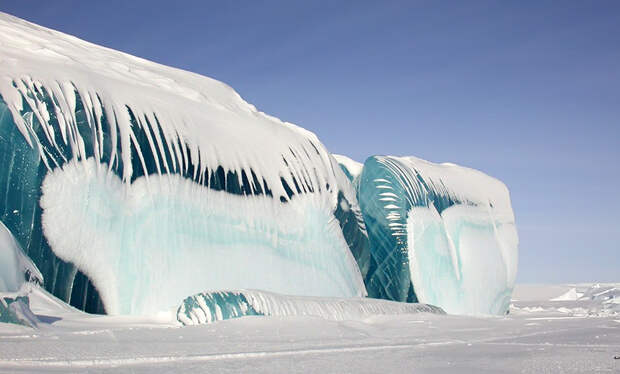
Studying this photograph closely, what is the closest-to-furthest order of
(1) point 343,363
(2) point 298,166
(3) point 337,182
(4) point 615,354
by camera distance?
(1) point 343,363
(4) point 615,354
(2) point 298,166
(3) point 337,182

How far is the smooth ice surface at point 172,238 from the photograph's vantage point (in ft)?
20.6

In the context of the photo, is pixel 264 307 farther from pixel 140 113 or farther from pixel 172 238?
pixel 140 113

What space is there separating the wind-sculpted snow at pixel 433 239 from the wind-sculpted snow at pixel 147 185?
1.27m

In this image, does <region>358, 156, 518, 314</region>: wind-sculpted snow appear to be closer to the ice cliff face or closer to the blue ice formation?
the ice cliff face

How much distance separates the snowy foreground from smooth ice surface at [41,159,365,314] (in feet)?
2.09

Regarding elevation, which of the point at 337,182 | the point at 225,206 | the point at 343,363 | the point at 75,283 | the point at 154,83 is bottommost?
the point at 343,363

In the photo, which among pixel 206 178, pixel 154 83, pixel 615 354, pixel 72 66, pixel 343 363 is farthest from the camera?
pixel 154 83

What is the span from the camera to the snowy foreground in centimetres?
341

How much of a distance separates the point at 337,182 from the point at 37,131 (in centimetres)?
505

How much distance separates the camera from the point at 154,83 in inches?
346

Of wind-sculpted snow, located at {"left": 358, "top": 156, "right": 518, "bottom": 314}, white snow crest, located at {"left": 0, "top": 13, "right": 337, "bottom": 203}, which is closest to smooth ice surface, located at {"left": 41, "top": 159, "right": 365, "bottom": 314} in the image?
white snow crest, located at {"left": 0, "top": 13, "right": 337, "bottom": 203}

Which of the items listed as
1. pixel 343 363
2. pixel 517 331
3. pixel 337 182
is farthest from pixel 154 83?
pixel 343 363

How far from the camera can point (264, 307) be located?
6.60 metres

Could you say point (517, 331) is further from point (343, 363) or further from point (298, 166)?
point (298, 166)
